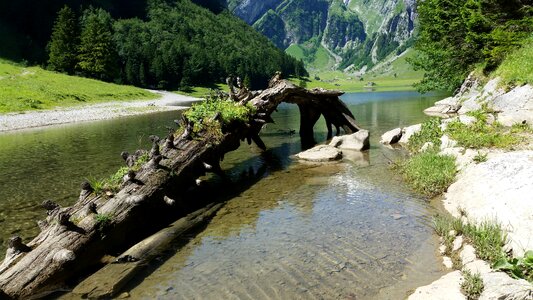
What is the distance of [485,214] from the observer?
34.9ft

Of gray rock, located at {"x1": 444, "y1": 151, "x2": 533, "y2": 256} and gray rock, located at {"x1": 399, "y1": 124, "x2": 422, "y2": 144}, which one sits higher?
gray rock, located at {"x1": 444, "y1": 151, "x2": 533, "y2": 256}

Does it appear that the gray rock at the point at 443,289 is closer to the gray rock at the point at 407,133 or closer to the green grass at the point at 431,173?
the green grass at the point at 431,173

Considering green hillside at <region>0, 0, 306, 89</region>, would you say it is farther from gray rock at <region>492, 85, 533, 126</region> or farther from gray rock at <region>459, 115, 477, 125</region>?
gray rock at <region>492, 85, 533, 126</region>

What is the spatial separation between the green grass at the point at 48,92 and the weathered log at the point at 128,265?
48699mm

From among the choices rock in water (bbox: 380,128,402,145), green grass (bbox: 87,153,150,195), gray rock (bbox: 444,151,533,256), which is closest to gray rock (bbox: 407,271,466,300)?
gray rock (bbox: 444,151,533,256)

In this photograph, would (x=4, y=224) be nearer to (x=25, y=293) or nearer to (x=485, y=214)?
(x=25, y=293)

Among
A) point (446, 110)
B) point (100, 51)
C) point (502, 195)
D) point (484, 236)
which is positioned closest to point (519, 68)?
point (446, 110)

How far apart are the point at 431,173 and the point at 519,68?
1566cm

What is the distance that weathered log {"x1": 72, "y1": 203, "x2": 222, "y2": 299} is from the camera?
930 cm

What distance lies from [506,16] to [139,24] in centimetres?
18190

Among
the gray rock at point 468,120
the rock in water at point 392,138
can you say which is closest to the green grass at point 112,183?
the gray rock at point 468,120

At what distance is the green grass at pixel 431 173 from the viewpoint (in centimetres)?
1510

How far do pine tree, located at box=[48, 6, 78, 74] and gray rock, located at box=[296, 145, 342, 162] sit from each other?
311ft

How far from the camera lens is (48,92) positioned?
63.0m
